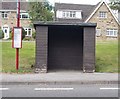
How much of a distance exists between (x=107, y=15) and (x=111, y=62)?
40.8 meters

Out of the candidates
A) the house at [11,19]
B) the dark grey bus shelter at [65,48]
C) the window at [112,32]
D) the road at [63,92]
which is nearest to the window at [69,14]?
the house at [11,19]

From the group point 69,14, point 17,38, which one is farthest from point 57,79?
point 69,14

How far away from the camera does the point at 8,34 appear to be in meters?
60.1

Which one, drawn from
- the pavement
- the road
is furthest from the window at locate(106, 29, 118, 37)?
the road

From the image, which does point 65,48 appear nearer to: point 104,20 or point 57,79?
point 57,79

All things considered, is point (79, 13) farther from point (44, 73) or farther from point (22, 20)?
point (44, 73)

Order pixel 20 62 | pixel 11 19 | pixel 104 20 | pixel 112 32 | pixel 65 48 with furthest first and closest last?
1. pixel 11 19
2. pixel 112 32
3. pixel 104 20
4. pixel 20 62
5. pixel 65 48

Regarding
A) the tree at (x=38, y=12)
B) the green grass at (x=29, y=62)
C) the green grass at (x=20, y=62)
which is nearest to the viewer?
the green grass at (x=20, y=62)

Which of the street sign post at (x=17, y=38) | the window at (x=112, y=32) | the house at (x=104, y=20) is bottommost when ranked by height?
the street sign post at (x=17, y=38)

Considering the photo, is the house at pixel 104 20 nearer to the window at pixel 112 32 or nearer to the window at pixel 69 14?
the window at pixel 112 32

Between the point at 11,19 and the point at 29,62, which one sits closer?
the point at 29,62

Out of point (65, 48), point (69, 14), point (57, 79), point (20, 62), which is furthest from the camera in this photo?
point (69, 14)

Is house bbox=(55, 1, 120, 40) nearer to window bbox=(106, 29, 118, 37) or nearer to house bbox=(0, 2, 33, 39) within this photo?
window bbox=(106, 29, 118, 37)

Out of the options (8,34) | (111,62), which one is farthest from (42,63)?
(8,34)
